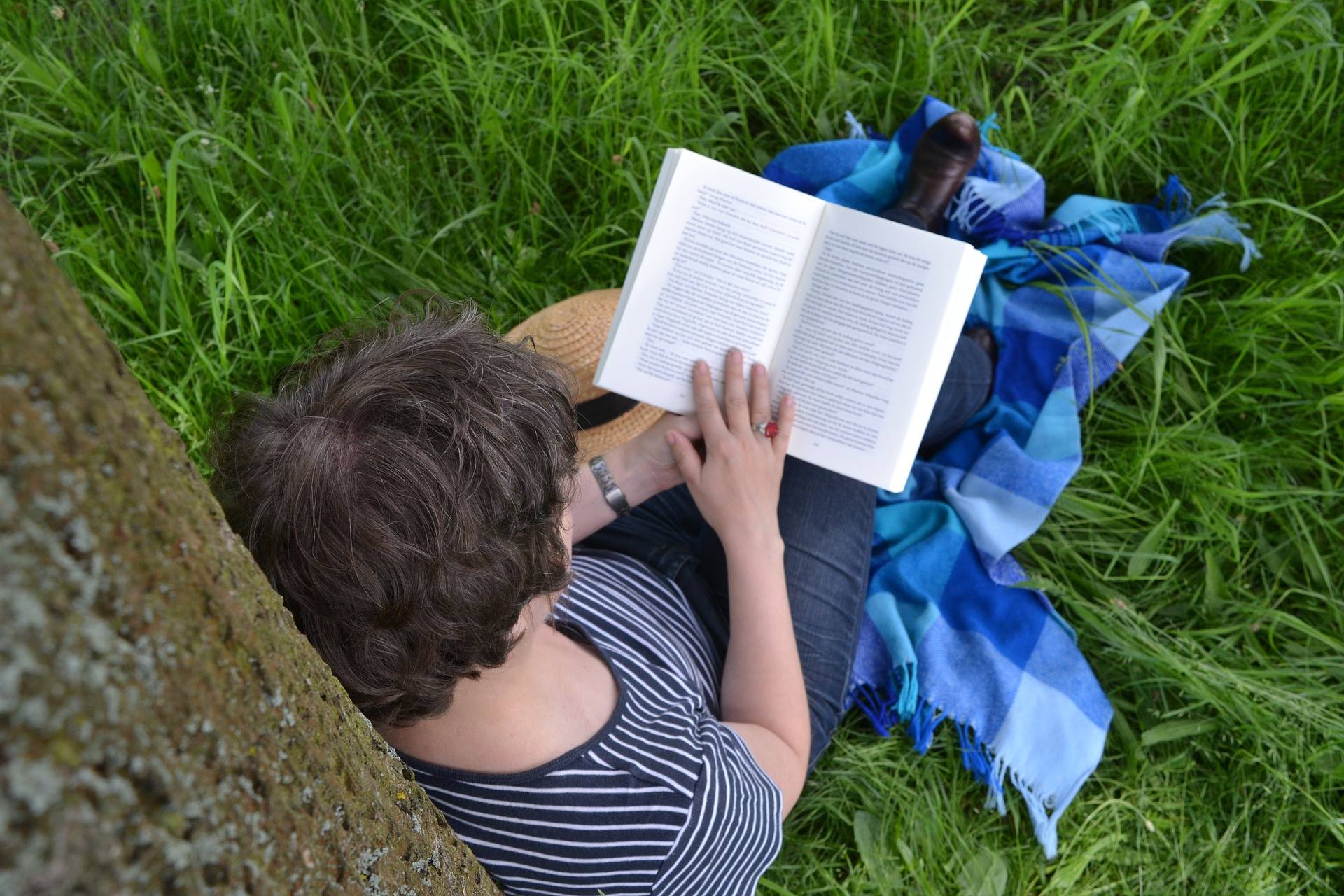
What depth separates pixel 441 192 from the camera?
1.89 meters

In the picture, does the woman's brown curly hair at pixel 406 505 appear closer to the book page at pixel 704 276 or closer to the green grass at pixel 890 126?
the book page at pixel 704 276

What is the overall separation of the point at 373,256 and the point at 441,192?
0.21 metres

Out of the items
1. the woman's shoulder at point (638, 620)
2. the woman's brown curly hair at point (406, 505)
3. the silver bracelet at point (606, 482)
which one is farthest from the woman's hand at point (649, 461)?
the woman's brown curly hair at point (406, 505)

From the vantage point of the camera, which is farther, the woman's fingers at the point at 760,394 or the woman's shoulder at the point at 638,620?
the woman's fingers at the point at 760,394

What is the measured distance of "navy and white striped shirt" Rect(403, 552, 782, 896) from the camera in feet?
3.16

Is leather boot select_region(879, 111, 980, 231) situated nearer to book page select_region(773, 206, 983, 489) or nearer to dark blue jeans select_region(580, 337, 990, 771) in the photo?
book page select_region(773, 206, 983, 489)

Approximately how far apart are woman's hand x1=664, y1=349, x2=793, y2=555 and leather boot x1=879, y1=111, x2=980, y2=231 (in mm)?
675

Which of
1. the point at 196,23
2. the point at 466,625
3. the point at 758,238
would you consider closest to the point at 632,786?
the point at 466,625

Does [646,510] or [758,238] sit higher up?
[758,238]

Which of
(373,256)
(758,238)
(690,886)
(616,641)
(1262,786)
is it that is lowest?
(1262,786)

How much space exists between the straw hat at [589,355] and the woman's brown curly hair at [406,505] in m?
0.56

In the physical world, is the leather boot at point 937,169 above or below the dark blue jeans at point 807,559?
above

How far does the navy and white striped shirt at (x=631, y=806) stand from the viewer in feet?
3.16

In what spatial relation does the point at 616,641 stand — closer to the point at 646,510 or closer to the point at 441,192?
the point at 646,510
